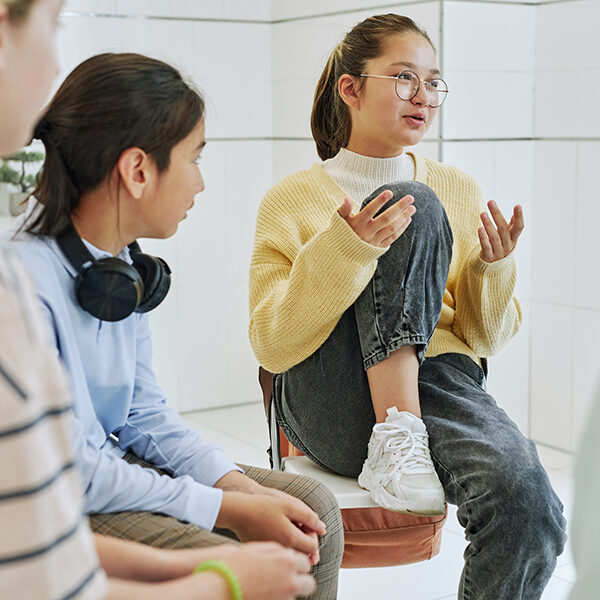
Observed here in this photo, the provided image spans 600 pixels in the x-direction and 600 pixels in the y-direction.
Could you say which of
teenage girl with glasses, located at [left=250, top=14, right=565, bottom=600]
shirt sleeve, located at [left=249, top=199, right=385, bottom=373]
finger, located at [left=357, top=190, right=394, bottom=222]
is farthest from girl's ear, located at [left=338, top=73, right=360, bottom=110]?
finger, located at [left=357, top=190, right=394, bottom=222]

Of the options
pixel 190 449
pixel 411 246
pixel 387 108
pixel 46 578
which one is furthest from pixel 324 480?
pixel 46 578

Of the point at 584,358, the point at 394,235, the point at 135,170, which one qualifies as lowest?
the point at 584,358

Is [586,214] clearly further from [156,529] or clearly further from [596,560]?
[596,560]

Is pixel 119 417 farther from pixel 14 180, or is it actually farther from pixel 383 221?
pixel 14 180

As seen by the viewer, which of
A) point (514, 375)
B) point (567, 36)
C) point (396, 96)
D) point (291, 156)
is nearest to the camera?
point (396, 96)

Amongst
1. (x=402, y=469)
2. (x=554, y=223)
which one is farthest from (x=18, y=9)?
(x=554, y=223)

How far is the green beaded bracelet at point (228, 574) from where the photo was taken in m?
0.89

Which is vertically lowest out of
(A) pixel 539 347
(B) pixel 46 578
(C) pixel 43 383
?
(A) pixel 539 347

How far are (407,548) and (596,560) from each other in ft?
3.36

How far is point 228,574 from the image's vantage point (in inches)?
35.5

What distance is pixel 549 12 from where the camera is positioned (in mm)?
2992

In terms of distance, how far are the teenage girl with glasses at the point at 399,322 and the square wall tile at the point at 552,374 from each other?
1.17m

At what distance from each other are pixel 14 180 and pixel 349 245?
1.89 metres

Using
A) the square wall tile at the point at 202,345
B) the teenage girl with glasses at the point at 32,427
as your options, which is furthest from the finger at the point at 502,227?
the square wall tile at the point at 202,345
